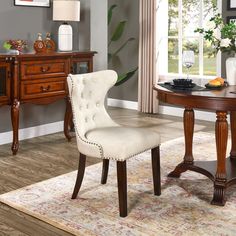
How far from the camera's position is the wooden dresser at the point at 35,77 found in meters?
4.33

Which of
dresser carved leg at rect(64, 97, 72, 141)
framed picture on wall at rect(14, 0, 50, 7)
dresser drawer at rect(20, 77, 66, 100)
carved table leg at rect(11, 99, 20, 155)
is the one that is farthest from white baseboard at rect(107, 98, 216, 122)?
carved table leg at rect(11, 99, 20, 155)

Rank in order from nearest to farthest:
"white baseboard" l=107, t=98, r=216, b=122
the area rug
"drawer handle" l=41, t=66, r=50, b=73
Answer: the area rug → "drawer handle" l=41, t=66, r=50, b=73 → "white baseboard" l=107, t=98, r=216, b=122

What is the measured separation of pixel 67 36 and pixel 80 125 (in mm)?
2254

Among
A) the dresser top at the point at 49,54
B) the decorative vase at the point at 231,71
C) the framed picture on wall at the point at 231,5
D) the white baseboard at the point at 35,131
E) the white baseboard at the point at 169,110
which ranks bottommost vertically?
the white baseboard at the point at 35,131

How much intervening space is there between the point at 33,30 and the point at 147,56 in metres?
2.19

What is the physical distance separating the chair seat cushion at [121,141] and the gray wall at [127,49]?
13.5 ft

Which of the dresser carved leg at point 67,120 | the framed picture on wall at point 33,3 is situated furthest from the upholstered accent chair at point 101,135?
the framed picture on wall at point 33,3

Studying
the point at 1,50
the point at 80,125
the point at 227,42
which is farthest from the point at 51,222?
the point at 1,50

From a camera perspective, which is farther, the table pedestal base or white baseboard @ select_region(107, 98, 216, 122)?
white baseboard @ select_region(107, 98, 216, 122)

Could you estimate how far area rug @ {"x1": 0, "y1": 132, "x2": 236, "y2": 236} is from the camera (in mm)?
2732

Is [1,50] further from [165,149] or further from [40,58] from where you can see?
[165,149]

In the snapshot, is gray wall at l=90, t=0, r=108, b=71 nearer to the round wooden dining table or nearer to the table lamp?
the table lamp

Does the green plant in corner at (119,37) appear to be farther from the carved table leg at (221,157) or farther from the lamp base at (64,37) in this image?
the carved table leg at (221,157)

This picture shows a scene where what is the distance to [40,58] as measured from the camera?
455 cm
